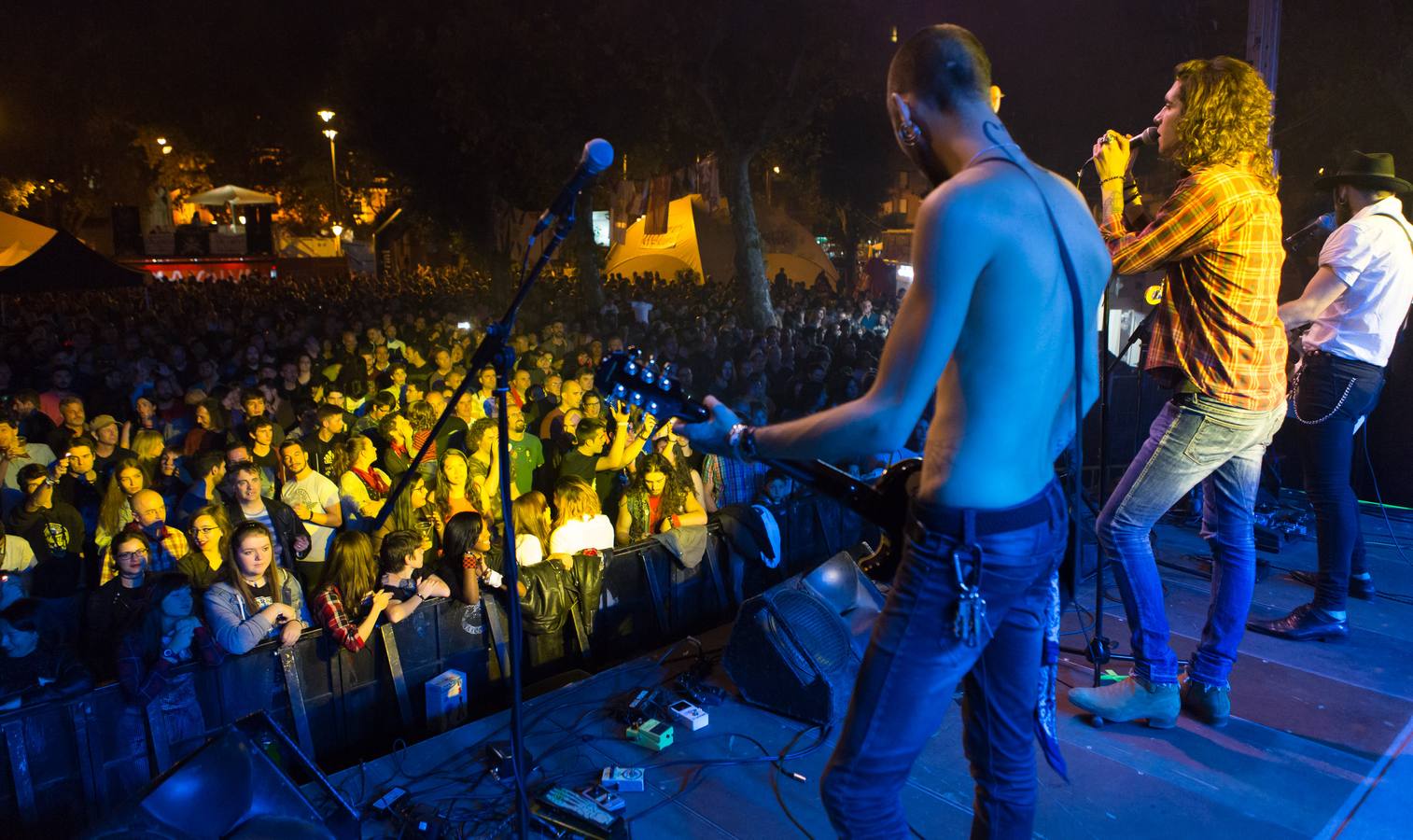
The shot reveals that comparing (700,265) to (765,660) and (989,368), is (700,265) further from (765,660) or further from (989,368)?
(989,368)

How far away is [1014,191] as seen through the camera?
5.95ft

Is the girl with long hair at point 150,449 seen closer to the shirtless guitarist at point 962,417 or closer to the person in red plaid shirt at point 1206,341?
the shirtless guitarist at point 962,417

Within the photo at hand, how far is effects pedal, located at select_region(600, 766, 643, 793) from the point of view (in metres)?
3.29

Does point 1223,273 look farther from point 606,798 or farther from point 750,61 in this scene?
point 750,61

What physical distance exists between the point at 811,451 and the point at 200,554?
421cm

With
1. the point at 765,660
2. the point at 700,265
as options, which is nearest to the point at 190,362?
the point at 765,660

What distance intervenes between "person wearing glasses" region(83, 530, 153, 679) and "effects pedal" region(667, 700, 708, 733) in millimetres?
2447

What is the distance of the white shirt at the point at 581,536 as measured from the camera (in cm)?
565

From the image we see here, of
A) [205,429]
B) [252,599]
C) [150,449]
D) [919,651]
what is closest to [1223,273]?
[919,651]

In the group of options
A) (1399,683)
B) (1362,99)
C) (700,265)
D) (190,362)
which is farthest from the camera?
(700,265)

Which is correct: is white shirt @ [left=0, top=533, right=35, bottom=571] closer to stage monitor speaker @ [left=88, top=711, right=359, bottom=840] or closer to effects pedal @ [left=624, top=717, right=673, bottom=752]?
stage monitor speaker @ [left=88, top=711, right=359, bottom=840]

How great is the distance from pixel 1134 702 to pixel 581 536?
3.29m

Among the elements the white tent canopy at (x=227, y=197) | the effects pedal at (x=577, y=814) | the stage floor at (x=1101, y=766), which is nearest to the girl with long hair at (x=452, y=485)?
the stage floor at (x=1101, y=766)

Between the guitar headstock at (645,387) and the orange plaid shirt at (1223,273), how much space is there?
1710 millimetres
